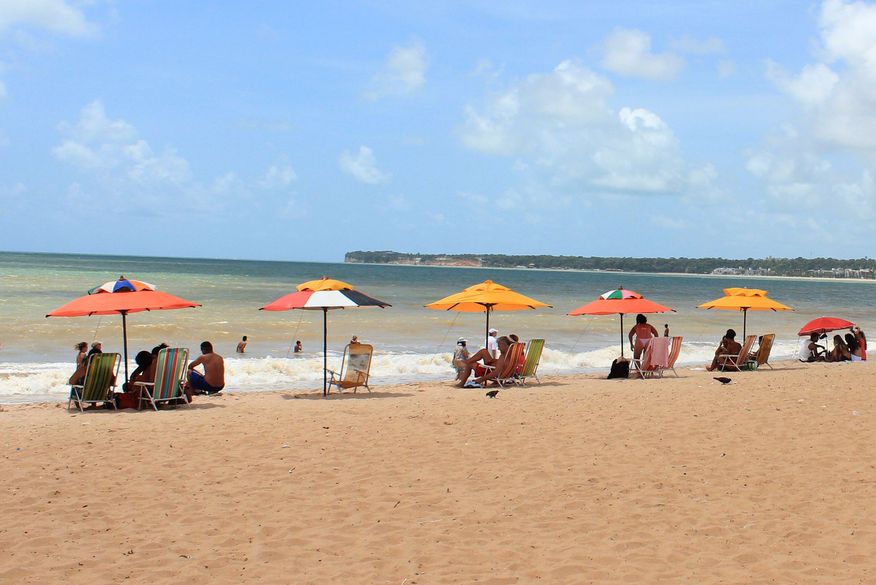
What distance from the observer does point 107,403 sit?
9586 mm

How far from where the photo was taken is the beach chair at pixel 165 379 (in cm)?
934

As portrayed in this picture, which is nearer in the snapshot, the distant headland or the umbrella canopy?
the umbrella canopy

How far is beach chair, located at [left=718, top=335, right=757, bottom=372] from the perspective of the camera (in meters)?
13.9

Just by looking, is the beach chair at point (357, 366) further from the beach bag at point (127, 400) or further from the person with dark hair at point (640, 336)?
the person with dark hair at point (640, 336)

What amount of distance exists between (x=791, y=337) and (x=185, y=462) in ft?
73.4

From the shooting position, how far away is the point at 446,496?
540cm

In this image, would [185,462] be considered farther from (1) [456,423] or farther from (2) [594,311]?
(2) [594,311]

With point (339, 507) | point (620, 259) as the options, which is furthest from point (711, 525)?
point (620, 259)

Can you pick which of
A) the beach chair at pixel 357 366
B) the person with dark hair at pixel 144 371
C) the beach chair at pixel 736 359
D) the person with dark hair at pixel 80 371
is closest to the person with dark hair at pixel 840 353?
the beach chair at pixel 736 359

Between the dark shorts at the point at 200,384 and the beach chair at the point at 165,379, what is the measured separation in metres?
1.17

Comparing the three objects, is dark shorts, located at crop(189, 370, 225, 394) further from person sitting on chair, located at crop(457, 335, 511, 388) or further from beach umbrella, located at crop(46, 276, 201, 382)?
person sitting on chair, located at crop(457, 335, 511, 388)

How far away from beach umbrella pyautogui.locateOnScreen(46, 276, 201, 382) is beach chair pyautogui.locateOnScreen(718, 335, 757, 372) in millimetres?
9208

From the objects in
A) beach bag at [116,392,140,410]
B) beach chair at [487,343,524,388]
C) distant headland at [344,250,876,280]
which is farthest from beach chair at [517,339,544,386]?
distant headland at [344,250,876,280]

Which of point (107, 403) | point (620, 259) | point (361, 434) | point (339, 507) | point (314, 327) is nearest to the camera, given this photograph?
point (339, 507)
